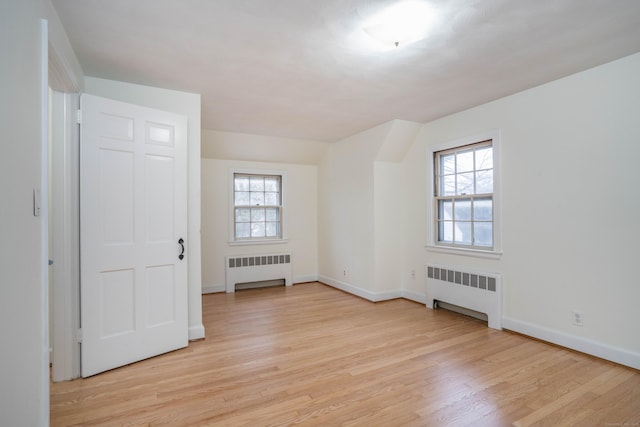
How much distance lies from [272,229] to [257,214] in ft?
1.33

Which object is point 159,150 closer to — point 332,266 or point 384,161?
point 384,161

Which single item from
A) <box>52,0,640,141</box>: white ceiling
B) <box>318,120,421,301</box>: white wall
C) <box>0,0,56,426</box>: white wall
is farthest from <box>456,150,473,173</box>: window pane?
<box>0,0,56,426</box>: white wall

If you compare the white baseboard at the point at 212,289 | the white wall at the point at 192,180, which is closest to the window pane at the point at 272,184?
the white baseboard at the point at 212,289

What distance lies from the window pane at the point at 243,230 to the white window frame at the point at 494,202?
3103 mm

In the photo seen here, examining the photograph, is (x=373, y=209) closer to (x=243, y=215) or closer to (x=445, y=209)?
(x=445, y=209)

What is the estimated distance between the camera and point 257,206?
5.75m

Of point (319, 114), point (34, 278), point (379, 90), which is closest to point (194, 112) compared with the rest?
point (319, 114)

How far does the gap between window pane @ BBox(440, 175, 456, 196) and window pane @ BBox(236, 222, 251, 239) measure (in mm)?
3331

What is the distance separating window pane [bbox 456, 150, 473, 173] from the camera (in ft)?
13.0

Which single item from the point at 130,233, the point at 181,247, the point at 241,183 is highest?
the point at 241,183

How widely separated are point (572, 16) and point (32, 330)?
3477 millimetres

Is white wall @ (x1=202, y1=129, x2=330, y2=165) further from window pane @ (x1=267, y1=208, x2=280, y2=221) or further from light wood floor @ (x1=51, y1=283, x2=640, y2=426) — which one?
light wood floor @ (x1=51, y1=283, x2=640, y2=426)

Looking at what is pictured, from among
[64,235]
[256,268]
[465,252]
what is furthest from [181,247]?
[465,252]

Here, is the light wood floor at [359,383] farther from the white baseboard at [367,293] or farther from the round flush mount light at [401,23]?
the round flush mount light at [401,23]
